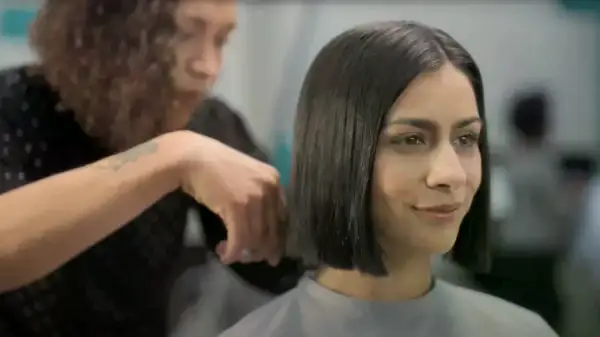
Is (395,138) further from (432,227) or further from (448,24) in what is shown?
(448,24)

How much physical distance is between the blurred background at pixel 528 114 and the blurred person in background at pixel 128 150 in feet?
0.14

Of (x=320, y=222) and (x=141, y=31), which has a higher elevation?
(x=141, y=31)

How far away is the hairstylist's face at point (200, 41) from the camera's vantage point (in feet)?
2.35

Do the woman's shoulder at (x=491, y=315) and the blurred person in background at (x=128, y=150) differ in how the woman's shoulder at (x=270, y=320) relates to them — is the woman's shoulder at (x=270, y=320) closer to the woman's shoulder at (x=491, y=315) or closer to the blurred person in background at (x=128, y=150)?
the blurred person in background at (x=128, y=150)

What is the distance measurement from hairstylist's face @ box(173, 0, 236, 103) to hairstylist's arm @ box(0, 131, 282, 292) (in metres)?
0.07

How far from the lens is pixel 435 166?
61cm

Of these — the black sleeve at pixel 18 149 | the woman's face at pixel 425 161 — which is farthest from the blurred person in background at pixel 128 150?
the woman's face at pixel 425 161

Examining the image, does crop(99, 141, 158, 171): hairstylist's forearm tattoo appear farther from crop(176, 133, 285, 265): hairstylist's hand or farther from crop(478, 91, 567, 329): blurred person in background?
crop(478, 91, 567, 329): blurred person in background

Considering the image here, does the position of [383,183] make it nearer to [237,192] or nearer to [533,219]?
[237,192]

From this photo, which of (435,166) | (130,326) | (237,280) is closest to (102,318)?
(130,326)

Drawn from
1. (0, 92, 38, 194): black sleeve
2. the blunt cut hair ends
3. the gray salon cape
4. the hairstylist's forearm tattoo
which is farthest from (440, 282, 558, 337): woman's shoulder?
(0, 92, 38, 194): black sleeve

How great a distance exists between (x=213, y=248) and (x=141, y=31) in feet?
0.74

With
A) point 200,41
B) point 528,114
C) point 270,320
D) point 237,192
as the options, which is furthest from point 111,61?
point 528,114

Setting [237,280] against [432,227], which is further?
[237,280]
